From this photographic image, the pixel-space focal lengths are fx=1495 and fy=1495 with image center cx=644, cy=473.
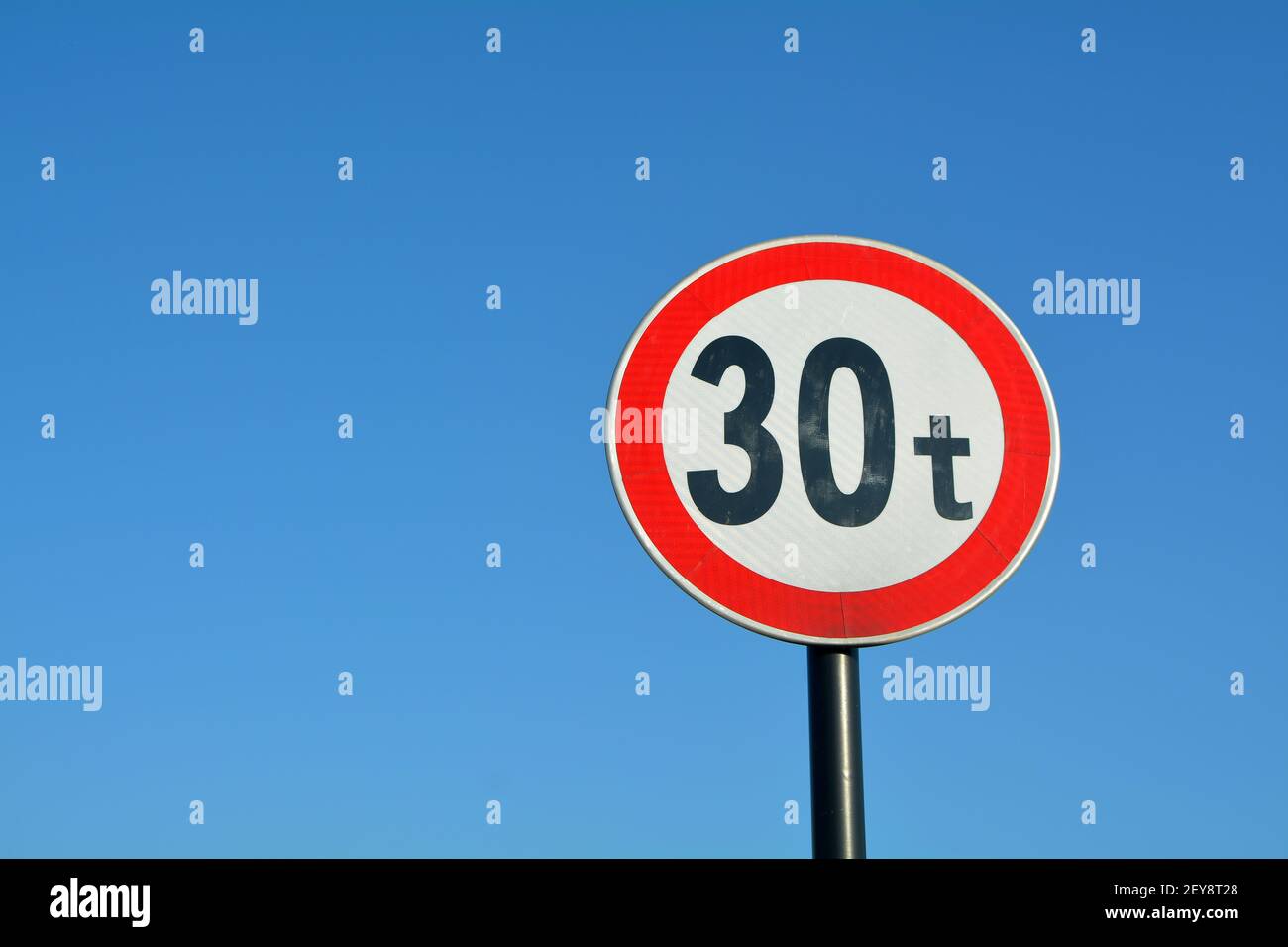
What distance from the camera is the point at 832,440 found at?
3.03 metres

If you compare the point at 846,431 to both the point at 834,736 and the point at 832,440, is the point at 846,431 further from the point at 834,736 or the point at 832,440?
the point at 834,736

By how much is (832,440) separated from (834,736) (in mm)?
592

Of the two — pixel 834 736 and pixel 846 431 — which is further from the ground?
pixel 846 431

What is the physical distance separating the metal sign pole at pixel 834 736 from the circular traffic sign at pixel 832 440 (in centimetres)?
7

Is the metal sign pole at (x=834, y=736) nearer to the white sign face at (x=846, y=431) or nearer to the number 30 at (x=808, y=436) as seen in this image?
the white sign face at (x=846, y=431)

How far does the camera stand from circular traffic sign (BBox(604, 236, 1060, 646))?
2.95m

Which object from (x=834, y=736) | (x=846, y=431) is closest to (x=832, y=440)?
(x=846, y=431)

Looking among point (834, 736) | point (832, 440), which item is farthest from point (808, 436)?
point (834, 736)

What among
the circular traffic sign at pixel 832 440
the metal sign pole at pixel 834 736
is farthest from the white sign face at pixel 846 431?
the metal sign pole at pixel 834 736

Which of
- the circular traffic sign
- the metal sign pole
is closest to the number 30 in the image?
the circular traffic sign

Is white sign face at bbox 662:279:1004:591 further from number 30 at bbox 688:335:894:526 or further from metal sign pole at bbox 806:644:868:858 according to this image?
metal sign pole at bbox 806:644:868:858

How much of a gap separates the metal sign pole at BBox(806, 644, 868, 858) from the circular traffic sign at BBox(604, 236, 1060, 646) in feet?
0.22
